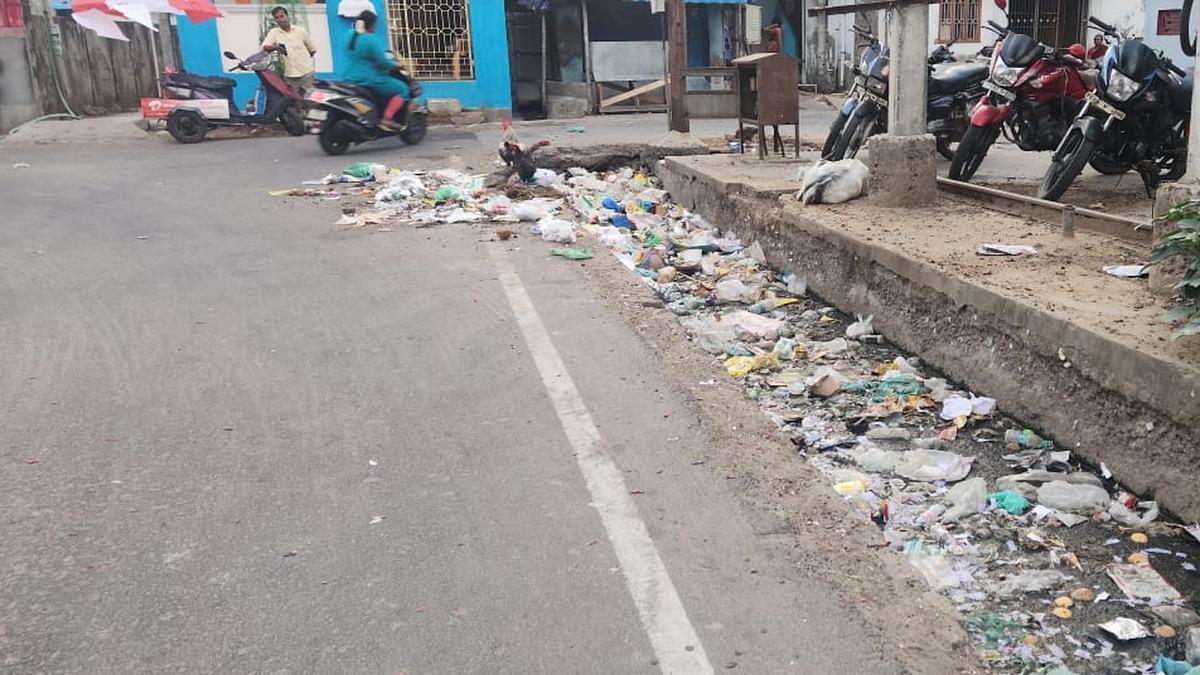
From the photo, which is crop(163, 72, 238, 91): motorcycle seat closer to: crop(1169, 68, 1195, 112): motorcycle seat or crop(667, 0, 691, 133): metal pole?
crop(667, 0, 691, 133): metal pole

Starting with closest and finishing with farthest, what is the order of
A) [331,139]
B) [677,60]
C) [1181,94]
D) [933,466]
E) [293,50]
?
1. [933,466]
2. [1181,94]
3. [677,60]
4. [331,139]
5. [293,50]

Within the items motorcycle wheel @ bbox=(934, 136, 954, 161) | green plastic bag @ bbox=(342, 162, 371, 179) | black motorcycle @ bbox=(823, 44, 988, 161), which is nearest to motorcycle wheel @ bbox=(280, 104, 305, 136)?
green plastic bag @ bbox=(342, 162, 371, 179)

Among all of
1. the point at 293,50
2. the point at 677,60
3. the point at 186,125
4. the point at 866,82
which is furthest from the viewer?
the point at 293,50

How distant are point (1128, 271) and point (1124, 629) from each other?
2.39 m

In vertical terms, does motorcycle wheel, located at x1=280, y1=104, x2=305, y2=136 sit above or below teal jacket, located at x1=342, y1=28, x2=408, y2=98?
below

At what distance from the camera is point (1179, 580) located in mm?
3189

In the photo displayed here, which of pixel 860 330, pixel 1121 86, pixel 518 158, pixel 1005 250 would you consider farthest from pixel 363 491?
pixel 518 158

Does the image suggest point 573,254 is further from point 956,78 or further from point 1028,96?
point 956,78

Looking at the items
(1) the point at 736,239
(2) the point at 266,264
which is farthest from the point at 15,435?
(1) the point at 736,239

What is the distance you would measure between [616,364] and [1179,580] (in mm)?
2633

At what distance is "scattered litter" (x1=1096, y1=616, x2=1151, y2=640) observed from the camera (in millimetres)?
2887

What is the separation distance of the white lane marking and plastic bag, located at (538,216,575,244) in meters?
2.62

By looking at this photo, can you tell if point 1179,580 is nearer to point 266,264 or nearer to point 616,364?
point 616,364

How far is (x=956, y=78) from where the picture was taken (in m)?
8.79
